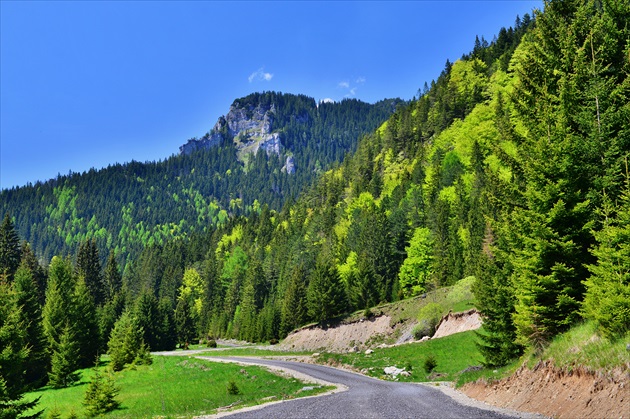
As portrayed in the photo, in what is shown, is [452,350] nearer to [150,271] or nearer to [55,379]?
[55,379]

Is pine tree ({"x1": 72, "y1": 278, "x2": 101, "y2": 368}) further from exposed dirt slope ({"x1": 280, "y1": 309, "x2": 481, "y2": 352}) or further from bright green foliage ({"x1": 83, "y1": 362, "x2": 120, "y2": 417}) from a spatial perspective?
exposed dirt slope ({"x1": 280, "y1": 309, "x2": 481, "y2": 352})

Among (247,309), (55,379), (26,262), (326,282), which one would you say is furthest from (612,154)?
(247,309)

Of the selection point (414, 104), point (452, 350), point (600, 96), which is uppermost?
point (414, 104)

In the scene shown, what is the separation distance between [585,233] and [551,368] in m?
6.07

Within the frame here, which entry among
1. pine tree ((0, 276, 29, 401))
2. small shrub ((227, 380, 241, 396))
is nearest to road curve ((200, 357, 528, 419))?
small shrub ((227, 380, 241, 396))

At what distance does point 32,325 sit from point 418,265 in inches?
2292

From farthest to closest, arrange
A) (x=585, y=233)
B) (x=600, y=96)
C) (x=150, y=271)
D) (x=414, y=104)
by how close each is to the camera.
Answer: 1. (x=150, y=271)
2. (x=414, y=104)
3. (x=600, y=96)
4. (x=585, y=233)

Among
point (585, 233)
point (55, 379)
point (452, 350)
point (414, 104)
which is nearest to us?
point (585, 233)

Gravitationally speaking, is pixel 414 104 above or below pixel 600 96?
above

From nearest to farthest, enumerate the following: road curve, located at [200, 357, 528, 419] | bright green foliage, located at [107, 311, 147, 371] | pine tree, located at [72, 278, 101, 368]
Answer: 1. road curve, located at [200, 357, 528, 419]
2. bright green foliage, located at [107, 311, 147, 371]
3. pine tree, located at [72, 278, 101, 368]

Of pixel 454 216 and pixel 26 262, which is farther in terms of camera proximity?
pixel 454 216

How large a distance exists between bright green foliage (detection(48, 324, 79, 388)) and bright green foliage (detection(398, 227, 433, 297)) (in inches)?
2036

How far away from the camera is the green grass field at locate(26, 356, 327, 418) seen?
28.3 meters

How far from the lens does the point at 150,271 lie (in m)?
175
